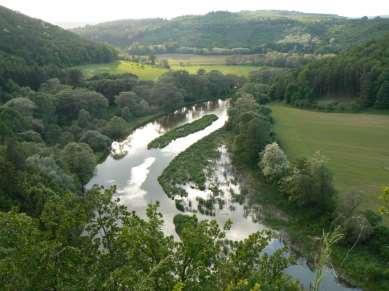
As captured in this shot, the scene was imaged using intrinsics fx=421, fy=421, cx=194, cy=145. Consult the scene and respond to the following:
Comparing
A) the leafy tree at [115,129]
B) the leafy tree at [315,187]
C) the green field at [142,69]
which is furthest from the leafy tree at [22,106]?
the leafy tree at [315,187]

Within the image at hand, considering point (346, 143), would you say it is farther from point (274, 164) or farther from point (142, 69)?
point (142, 69)

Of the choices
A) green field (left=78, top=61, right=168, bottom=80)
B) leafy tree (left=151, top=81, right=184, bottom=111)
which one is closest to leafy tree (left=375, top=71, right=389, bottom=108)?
leafy tree (left=151, top=81, right=184, bottom=111)

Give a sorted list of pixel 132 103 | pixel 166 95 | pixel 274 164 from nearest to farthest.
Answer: pixel 274 164, pixel 132 103, pixel 166 95

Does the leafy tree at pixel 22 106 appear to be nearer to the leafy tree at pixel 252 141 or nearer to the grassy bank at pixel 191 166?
the grassy bank at pixel 191 166

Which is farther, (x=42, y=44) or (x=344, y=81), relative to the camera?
(x=42, y=44)

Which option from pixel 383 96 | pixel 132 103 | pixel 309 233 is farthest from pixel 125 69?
pixel 309 233

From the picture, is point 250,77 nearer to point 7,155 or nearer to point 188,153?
point 188,153

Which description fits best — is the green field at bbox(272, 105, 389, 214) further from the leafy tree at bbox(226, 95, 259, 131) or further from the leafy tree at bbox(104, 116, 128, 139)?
the leafy tree at bbox(104, 116, 128, 139)
